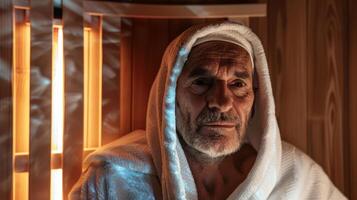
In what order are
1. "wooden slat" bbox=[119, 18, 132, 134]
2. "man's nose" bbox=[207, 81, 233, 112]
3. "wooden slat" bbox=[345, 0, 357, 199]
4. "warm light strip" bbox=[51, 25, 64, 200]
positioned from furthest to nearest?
"wooden slat" bbox=[345, 0, 357, 199] < "wooden slat" bbox=[119, 18, 132, 134] < "warm light strip" bbox=[51, 25, 64, 200] < "man's nose" bbox=[207, 81, 233, 112]

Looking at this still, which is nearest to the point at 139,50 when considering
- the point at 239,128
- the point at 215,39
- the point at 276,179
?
the point at 215,39

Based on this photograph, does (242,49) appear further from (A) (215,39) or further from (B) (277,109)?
(B) (277,109)

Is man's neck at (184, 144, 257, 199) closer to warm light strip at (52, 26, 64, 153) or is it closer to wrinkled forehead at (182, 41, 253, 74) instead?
wrinkled forehead at (182, 41, 253, 74)

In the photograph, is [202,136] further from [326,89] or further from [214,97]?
[326,89]

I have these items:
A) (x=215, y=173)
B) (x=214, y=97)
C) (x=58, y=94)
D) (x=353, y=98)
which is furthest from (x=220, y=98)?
(x=353, y=98)

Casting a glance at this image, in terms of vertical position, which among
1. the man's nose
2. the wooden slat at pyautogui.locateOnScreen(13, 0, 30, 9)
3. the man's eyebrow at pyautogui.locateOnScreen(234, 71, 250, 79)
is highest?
the wooden slat at pyautogui.locateOnScreen(13, 0, 30, 9)

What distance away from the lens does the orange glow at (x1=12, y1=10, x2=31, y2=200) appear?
1.08 m

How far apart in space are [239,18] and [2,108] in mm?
702

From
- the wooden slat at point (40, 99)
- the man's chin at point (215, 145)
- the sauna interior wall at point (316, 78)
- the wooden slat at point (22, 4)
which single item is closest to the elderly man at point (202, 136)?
the man's chin at point (215, 145)

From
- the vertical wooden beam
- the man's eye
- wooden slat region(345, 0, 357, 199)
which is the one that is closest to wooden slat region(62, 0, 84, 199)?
the vertical wooden beam

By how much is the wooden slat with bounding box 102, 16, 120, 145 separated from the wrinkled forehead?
223 millimetres

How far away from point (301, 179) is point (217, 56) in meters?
0.40

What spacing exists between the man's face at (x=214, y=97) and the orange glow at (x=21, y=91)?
1.33 ft

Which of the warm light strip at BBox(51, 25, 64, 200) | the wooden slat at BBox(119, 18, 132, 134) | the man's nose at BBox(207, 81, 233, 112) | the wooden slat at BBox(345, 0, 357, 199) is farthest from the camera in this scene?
the wooden slat at BBox(345, 0, 357, 199)
